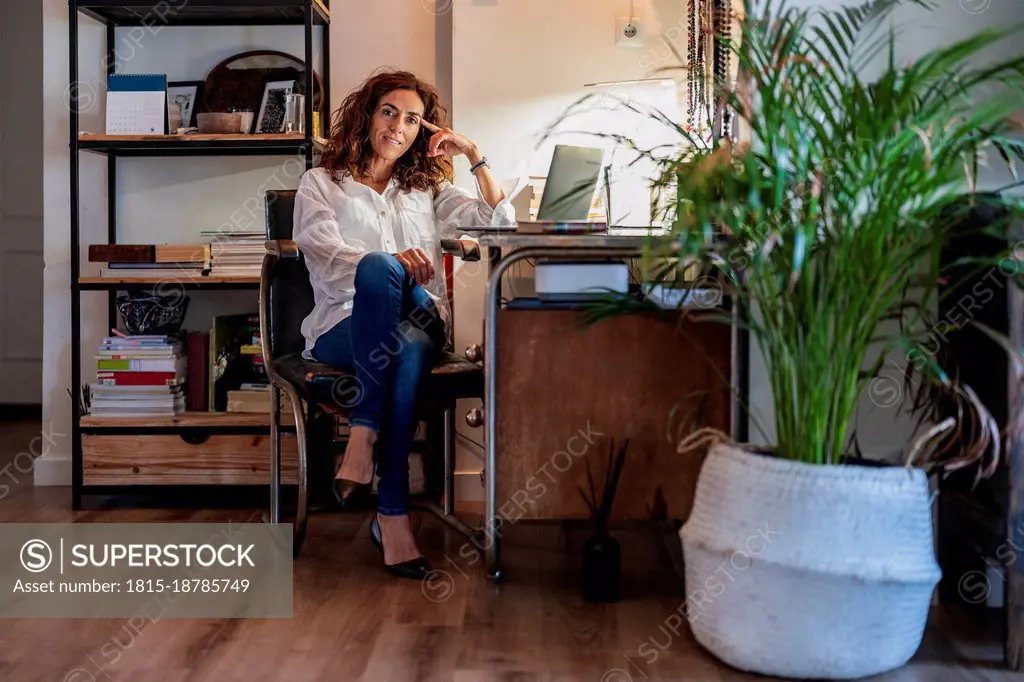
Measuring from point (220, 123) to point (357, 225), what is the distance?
65 cm

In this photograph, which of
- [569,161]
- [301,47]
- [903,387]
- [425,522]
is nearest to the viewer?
[903,387]

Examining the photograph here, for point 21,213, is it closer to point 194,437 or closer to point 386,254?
point 194,437

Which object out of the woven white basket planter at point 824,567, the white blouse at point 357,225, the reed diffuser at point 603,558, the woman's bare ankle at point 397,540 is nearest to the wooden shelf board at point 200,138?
the white blouse at point 357,225

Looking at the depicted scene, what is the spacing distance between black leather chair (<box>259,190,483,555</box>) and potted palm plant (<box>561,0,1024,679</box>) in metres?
0.91

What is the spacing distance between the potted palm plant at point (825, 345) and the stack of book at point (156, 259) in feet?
5.80

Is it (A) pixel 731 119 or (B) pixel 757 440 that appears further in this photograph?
(A) pixel 731 119

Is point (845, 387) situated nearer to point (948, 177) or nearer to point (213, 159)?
point (948, 177)

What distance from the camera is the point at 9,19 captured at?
17.3 ft

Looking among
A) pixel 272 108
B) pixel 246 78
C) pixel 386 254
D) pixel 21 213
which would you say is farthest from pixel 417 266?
pixel 21 213

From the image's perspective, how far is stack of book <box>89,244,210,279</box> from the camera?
321cm

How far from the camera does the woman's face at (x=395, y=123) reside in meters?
2.96

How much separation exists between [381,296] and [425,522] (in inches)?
33.3

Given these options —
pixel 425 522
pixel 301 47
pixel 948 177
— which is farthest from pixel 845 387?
pixel 301 47

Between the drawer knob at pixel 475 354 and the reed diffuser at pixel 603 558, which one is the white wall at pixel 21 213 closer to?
the drawer knob at pixel 475 354
